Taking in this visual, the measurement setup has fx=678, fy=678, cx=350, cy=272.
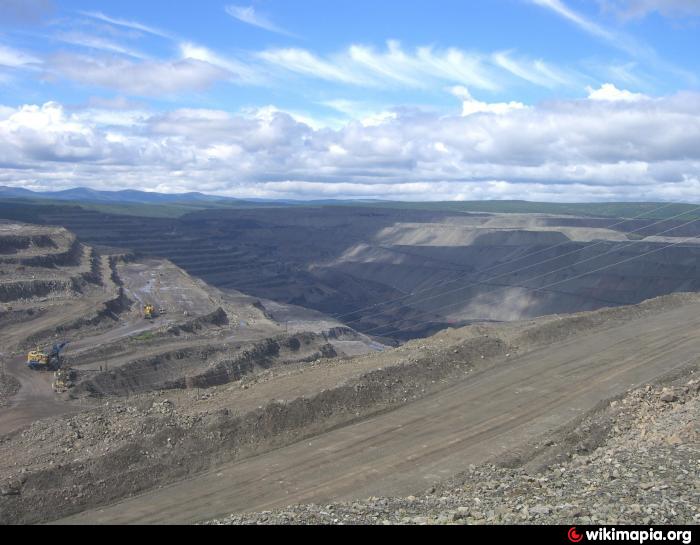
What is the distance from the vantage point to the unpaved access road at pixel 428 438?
17516mm

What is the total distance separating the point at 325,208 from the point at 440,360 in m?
162

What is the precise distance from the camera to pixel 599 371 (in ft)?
86.3

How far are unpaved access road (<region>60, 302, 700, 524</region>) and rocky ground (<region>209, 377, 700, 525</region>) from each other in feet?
6.30

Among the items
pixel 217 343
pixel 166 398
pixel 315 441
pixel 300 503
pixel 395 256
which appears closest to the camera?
pixel 300 503

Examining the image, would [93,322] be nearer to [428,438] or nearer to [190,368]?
[190,368]

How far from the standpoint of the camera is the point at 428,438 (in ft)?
67.6

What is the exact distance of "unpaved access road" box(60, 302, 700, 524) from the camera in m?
17.5

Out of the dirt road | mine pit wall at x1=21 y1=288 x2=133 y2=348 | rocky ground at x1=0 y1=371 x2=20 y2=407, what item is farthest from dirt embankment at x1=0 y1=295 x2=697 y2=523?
mine pit wall at x1=21 y1=288 x2=133 y2=348

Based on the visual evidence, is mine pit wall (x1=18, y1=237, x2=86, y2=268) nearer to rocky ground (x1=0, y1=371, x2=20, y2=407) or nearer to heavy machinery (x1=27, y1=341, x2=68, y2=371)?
heavy machinery (x1=27, y1=341, x2=68, y2=371)

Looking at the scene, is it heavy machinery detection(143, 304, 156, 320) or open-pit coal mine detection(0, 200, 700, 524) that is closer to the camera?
open-pit coal mine detection(0, 200, 700, 524)

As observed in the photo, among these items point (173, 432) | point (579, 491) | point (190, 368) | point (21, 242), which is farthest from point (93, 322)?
point (579, 491)

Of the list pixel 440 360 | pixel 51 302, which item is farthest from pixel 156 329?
pixel 440 360
